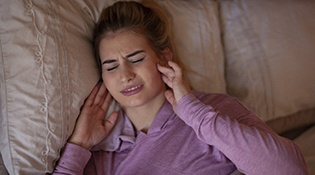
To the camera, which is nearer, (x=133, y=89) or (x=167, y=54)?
(x=133, y=89)

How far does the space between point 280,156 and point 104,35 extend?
69 cm

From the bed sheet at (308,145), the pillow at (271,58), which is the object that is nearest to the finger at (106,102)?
the pillow at (271,58)

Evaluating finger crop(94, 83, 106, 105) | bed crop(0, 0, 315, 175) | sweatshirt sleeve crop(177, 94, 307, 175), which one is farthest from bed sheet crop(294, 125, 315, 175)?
finger crop(94, 83, 106, 105)

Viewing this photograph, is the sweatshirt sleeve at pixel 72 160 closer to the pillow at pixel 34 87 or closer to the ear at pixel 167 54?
the pillow at pixel 34 87

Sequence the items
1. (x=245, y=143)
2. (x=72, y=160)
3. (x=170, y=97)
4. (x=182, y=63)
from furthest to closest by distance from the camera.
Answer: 1. (x=182, y=63)
2. (x=170, y=97)
3. (x=72, y=160)
4. (x=245, y=143)

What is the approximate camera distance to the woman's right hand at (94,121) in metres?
1.30

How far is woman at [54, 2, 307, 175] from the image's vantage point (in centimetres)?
115

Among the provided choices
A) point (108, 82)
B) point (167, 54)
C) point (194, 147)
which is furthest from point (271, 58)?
point (108, 82)

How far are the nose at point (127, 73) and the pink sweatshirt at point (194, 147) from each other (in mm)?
180

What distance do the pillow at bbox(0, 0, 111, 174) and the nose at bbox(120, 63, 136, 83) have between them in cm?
16

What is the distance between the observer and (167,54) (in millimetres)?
1442

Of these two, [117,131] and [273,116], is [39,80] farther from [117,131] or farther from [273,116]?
[273,116]

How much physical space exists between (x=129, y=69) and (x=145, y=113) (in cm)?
19

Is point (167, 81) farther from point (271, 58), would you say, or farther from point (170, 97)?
point (271, 58)
